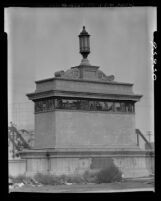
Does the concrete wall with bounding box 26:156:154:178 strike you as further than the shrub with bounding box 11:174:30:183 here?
Yes

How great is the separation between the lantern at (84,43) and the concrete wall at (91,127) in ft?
4.65

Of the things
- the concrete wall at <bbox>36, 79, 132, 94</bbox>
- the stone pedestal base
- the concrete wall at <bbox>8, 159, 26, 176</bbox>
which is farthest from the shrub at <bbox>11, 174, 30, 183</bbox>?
the concrete wall at <bbox>36, 79, 132, 94</bbox>

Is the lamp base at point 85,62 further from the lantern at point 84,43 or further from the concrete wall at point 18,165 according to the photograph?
the concrete wall at point 18,165

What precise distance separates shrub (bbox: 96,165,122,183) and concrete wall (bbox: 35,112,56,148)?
112 centimetres

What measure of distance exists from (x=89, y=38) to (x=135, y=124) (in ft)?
5.69

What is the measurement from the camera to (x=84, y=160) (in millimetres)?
6727

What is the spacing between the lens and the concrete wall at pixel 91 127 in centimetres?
689

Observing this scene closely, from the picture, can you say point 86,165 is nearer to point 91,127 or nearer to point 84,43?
point 91,127

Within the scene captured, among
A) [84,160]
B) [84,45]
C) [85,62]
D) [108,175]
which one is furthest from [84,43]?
[84,160]

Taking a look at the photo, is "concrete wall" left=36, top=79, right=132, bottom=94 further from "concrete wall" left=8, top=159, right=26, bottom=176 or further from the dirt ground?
the dirt ground

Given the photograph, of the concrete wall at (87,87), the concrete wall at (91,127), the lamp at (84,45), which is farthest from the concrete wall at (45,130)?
the lamp at (84,45)

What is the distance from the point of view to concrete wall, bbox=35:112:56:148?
673 centimetres
